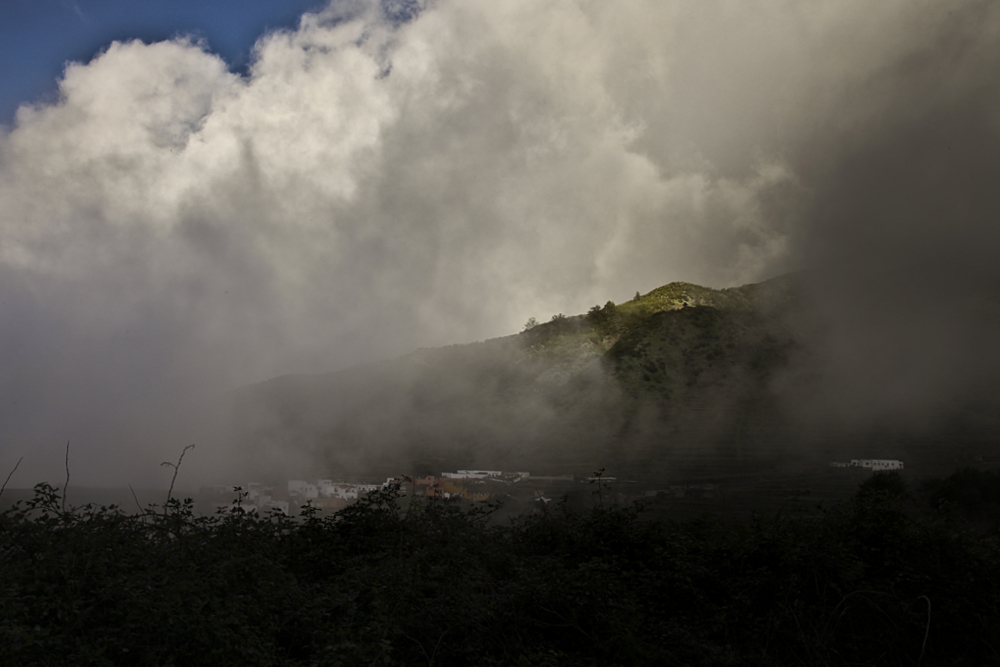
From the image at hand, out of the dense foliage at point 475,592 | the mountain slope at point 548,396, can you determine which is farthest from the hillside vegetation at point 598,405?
the dense foliage at point 475,592

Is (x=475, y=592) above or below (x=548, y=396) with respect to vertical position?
below

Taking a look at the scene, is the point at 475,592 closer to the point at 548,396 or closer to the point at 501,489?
the point at 501,489

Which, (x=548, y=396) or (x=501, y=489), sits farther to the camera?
(x=548, y=396)

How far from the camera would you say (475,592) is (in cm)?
625

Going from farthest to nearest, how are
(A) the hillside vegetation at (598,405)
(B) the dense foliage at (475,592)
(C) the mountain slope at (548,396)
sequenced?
1. (C) the mountain slope at (548,396)
2. (A) the hillside vegetation at (598,405)
3. (B) the dense foliage at (475,592)

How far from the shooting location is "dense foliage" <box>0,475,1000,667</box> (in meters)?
4.60

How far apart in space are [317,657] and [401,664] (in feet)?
2.82

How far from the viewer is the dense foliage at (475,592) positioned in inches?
181

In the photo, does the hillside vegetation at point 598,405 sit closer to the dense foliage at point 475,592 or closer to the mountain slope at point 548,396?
the mountain slope at point 548,396

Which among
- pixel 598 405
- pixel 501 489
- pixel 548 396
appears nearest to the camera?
pixel 501 489

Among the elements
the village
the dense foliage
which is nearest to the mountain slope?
the village

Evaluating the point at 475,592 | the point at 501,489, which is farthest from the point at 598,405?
the point at 475,592

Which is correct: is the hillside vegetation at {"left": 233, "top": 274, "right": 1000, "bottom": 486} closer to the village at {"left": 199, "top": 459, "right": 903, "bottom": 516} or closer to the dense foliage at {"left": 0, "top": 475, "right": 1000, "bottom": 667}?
the village at {"left": 199, "top": 459, "right": 903, "bottom": 516}

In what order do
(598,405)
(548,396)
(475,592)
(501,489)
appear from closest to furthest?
1. (475,592)
2. (501,489)
3. (598,405)
4. (548,396)
